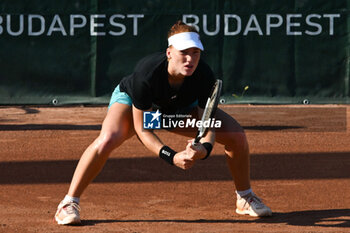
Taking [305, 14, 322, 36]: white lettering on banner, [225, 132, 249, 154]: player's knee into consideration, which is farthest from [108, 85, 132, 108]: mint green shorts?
[305, 14, 322, 36]: white lettering on banner

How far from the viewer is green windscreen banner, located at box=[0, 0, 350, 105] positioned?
39.4ft

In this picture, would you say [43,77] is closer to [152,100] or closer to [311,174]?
[311,174]

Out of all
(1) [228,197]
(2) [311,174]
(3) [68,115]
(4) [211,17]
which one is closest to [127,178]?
(1) [228,197]

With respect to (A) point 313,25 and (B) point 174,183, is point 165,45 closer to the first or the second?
(A) point 313,25

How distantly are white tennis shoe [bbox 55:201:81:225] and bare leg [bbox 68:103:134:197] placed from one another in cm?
7

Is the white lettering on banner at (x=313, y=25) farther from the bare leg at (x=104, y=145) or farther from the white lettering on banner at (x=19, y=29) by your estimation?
the bare leg at (x=104, y=145)

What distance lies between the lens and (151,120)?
17.2 feet

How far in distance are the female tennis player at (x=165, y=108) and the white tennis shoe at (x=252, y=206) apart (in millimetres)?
29

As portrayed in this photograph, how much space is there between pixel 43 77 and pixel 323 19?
416cm

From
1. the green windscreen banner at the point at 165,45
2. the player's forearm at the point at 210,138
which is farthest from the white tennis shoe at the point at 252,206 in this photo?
the green windscreen banner at the point at 165,45

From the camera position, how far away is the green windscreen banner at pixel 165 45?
12.0 m

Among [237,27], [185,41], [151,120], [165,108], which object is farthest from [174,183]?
[237,27]

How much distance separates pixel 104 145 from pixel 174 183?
1.73 meters

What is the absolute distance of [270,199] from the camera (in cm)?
624
